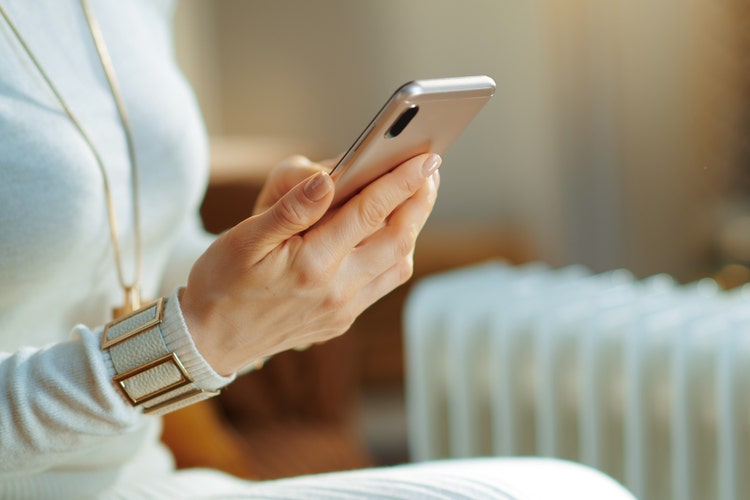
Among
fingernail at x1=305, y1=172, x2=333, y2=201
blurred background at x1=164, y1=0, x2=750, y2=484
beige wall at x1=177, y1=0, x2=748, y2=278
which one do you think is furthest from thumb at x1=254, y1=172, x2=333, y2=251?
beige wall at x1=177, y1=0, x2=748, y2=278

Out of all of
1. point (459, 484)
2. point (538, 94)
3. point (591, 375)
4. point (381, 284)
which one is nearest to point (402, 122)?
point (381, 284)

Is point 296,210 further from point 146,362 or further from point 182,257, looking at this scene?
point 182,257

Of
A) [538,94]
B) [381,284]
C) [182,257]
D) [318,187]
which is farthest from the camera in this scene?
[538,94]

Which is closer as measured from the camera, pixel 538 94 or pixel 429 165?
pixel 429 165

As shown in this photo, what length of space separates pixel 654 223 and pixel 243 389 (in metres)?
1.25

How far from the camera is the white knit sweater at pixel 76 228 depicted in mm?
517

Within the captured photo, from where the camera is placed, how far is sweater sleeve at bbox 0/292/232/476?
1.67 feet

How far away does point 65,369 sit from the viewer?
0.52 metres

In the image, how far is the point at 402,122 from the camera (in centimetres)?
50

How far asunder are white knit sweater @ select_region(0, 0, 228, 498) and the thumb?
8 centimetres

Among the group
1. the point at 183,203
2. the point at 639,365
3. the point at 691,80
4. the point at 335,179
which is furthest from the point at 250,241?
the point at 691,80

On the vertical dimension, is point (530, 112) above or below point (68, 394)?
below

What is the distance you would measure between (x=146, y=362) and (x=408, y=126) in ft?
0.65

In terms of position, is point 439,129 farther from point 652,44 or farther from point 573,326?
point 652,44
